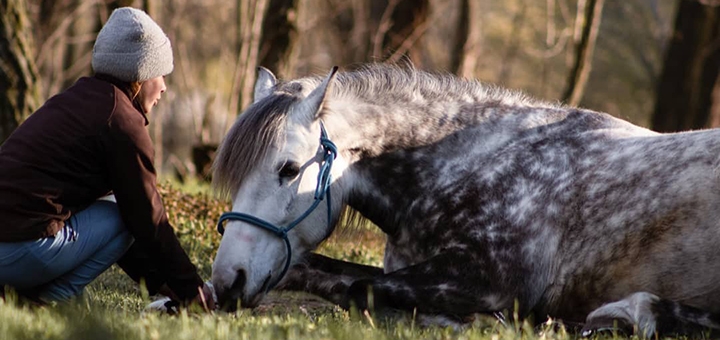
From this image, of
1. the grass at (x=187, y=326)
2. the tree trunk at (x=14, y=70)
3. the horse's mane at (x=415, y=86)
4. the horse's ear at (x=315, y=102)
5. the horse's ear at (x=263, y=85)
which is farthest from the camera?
the tree trunk at (x=14, y=70)

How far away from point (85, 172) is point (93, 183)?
0.08 metres

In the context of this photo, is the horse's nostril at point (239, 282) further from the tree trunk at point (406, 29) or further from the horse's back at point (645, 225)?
the tree trunk at point (406, 29)

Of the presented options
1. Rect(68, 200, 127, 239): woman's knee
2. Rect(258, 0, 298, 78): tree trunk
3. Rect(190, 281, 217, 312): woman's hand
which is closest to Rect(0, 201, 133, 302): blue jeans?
Rect(68, 200, 127, 239): woman's knee

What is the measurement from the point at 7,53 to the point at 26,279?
5073mm

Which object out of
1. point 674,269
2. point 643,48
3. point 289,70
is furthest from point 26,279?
point 643,48

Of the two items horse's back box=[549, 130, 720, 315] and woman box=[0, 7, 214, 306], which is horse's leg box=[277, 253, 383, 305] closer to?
woman box=[0, 7, 214, 306]

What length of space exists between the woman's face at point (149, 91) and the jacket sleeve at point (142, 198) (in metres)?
0.26

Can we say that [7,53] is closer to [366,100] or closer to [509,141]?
[366,100]

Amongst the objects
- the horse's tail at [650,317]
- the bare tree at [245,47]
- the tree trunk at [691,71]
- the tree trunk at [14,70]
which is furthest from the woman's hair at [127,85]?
the tree trunk at [691,71]

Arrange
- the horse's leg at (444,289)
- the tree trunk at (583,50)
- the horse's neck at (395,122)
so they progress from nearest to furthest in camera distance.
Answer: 1. the horse's leg at (444,289)
2. the horse's neck at (395,122)
3. the tree trunk at (583,50)

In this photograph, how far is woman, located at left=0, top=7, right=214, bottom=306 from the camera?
16.0 ft

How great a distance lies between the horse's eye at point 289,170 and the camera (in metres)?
5.50

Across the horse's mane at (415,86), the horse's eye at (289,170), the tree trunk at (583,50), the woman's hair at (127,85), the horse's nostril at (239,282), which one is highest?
the tree trunk at (583,50)

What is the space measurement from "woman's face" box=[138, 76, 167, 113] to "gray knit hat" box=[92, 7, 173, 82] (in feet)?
0.22
